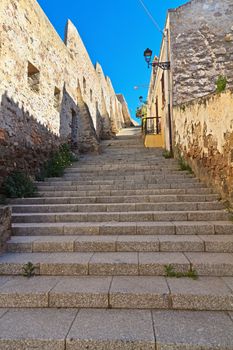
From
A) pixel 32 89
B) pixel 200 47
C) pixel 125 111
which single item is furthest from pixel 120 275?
pixel 125 111

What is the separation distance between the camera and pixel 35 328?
1850mm

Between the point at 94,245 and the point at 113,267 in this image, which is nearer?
the point at 113,267

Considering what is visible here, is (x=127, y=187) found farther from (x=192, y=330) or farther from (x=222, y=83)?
(x=192, y=330)

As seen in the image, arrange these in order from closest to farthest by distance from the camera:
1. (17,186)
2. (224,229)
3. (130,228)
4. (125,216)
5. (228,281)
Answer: (228,281)
(224,229)
(130,228)
(125,216)
(17,186)

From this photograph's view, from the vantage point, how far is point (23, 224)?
3.70 metres

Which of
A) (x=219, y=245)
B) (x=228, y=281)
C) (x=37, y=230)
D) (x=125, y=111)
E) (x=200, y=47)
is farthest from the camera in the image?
(x=125, y=111)

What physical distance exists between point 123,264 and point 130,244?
1.36 ft

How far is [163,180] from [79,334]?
4.10m

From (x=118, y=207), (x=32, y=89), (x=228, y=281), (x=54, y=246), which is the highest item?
(x=32, y=89)

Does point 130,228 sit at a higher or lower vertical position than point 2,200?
lower

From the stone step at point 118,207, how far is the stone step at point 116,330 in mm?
2119

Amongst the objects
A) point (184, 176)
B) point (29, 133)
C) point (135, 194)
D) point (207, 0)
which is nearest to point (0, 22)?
point (29, 133)

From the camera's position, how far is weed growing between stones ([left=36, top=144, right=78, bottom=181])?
650cm

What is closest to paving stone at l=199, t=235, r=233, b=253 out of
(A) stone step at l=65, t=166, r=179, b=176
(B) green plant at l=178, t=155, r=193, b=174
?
(B) green plant at l=178, t=155, r=193, b=174
